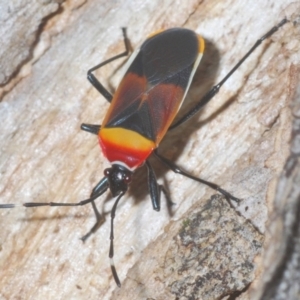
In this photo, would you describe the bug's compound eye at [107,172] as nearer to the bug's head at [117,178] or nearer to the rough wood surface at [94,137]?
the bug's head at [117,178]

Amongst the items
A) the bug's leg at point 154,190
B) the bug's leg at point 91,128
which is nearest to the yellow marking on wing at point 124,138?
the bug's leg at point 91,128

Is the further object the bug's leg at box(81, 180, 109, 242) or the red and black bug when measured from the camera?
the bug's leg at box(81, 180, 109, 242)

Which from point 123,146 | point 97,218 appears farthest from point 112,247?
point 123,146

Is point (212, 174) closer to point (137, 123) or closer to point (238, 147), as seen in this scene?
point (238, 147)

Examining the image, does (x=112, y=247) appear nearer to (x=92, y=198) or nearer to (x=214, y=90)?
(x=92, y=198)

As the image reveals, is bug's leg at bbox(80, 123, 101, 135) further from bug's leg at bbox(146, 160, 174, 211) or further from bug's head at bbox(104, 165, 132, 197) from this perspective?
bug's leg at bbox(146, 160, 174, 211)

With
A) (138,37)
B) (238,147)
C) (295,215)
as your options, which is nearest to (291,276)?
(295,215)

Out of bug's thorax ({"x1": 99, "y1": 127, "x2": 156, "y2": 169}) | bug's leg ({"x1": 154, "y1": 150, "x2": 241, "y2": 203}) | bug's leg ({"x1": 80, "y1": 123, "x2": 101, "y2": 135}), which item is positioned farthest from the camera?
bug's leg ({"x1": 80, "y1": 123, "x2": 101, "y2": 135})

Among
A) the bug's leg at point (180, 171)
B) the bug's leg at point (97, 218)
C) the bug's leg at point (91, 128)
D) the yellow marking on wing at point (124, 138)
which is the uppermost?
the bug's leg at point (91, 128)

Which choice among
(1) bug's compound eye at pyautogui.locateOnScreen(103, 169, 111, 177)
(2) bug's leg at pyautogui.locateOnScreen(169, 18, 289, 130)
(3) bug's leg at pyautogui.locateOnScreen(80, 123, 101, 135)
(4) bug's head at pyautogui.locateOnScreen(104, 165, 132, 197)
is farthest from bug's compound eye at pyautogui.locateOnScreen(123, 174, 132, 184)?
(2) bug's leg at pyautogui.locateOnScreen(169, 18, 289, 130)
